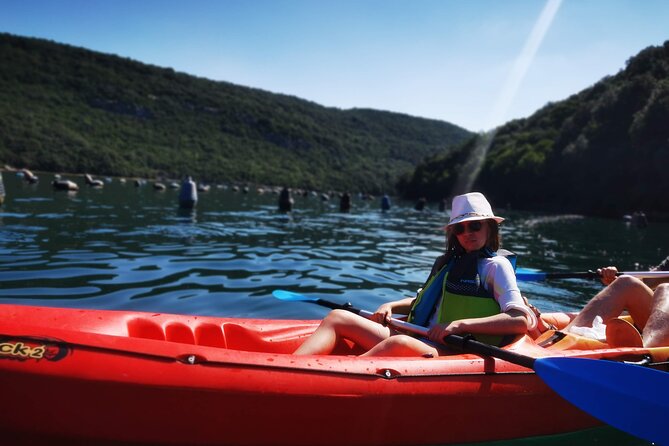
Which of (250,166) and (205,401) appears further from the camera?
(250,166)

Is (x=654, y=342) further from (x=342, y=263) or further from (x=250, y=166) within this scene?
(x=250, y=166)

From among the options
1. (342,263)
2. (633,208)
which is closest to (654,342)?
(342,263)

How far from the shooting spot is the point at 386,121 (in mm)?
123875

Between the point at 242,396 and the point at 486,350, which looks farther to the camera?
the point at 486,350

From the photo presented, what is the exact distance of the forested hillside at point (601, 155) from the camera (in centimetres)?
3142

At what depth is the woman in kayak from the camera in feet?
11.0

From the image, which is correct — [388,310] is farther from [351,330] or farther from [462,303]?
[462,303]

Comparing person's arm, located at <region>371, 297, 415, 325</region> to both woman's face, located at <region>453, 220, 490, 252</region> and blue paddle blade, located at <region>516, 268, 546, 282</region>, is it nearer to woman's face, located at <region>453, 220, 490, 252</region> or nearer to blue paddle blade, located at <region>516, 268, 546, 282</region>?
woman's face, located at <region>453, 220, 490, 252</region>

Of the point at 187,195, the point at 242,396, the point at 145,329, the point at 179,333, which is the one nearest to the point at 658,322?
the point at 242,396

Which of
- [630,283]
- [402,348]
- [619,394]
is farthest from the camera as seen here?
[630,283]

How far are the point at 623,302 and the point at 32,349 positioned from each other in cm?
429

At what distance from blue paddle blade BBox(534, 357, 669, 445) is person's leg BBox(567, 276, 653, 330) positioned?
132 cm

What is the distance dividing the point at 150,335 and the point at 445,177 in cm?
5589

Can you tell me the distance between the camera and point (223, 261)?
9055 millimetres
